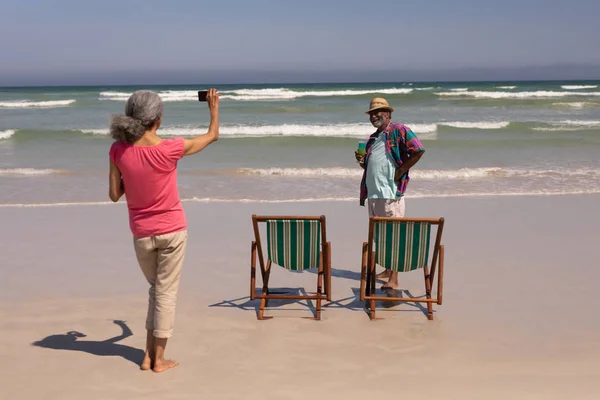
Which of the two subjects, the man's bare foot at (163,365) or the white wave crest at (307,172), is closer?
the man's bare foot at (163,365)

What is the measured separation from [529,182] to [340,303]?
718 cm

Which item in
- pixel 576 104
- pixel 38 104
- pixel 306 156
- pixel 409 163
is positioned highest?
pixel 409 163

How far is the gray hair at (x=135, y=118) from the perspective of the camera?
346 centimetres

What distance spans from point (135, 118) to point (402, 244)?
224 cm

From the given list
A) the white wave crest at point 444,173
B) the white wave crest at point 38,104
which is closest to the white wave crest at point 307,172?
the white wave crest at point 444,173

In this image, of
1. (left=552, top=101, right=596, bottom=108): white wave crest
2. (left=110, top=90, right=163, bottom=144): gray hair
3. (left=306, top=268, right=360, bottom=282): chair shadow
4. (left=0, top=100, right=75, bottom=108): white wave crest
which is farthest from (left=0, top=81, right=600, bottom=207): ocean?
(left=0, top=100, right=75, bottom=108): white wave crest

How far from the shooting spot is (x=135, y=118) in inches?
138

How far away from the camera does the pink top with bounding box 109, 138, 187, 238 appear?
3.54 m

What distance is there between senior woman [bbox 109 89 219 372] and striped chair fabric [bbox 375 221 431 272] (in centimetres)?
166

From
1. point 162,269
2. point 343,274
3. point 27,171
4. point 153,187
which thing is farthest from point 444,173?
point 153,187

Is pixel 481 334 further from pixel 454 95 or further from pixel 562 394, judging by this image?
pixel 454 95

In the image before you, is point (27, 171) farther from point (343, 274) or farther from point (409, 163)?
point (409, 163)

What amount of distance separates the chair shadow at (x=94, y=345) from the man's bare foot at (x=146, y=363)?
13cm

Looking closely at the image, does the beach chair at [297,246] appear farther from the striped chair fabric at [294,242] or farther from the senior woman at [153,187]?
the senior woman at [153,187]
